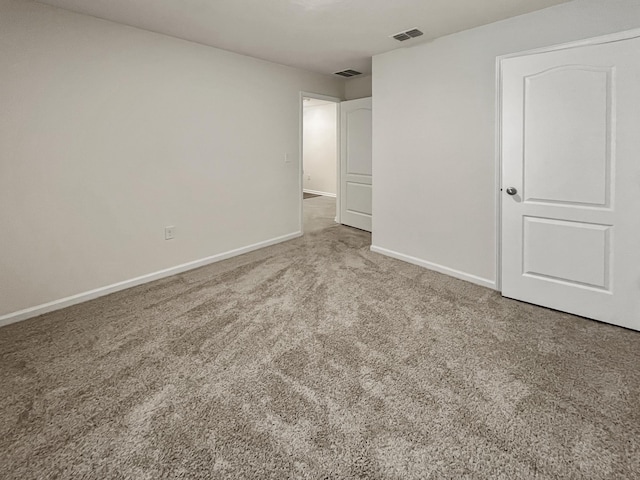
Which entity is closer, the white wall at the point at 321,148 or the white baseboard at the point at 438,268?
the white baseboard at the point at 438,268

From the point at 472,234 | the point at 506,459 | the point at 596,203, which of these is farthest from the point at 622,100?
the point at 506,459

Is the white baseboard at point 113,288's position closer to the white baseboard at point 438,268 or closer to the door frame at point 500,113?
the white baseboard at point 438,268

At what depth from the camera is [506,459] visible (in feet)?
5.02

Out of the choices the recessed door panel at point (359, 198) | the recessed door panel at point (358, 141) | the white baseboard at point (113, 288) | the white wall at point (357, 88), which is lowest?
the white baseboard at point (113, 288)

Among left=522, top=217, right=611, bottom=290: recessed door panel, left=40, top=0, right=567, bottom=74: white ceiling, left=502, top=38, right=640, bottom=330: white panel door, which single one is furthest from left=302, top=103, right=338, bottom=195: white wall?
left=522, top=217, right=611, bottom=290: recessed door panel

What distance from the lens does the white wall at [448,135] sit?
294cm

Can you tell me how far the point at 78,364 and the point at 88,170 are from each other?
1683mm

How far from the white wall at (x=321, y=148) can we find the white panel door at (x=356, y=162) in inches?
142

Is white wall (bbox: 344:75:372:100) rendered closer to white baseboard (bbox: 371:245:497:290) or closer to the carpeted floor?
white baseboard (bbox: 371:245:497:290)

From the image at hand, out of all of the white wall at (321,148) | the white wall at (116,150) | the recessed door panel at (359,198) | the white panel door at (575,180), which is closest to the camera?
the white panel door at (575,180)

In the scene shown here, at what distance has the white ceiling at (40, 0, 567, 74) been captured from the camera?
9.32 ft

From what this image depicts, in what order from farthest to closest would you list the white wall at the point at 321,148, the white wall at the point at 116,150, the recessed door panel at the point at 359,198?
the white wall at the point at 321,148 → the recessed door panel at the point at 359,198 → the white wall at the point at 116,150

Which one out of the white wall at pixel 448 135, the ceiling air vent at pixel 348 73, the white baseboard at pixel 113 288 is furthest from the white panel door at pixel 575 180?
the white baseboard at pixel 113 288

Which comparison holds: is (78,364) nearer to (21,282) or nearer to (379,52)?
(21,282)
